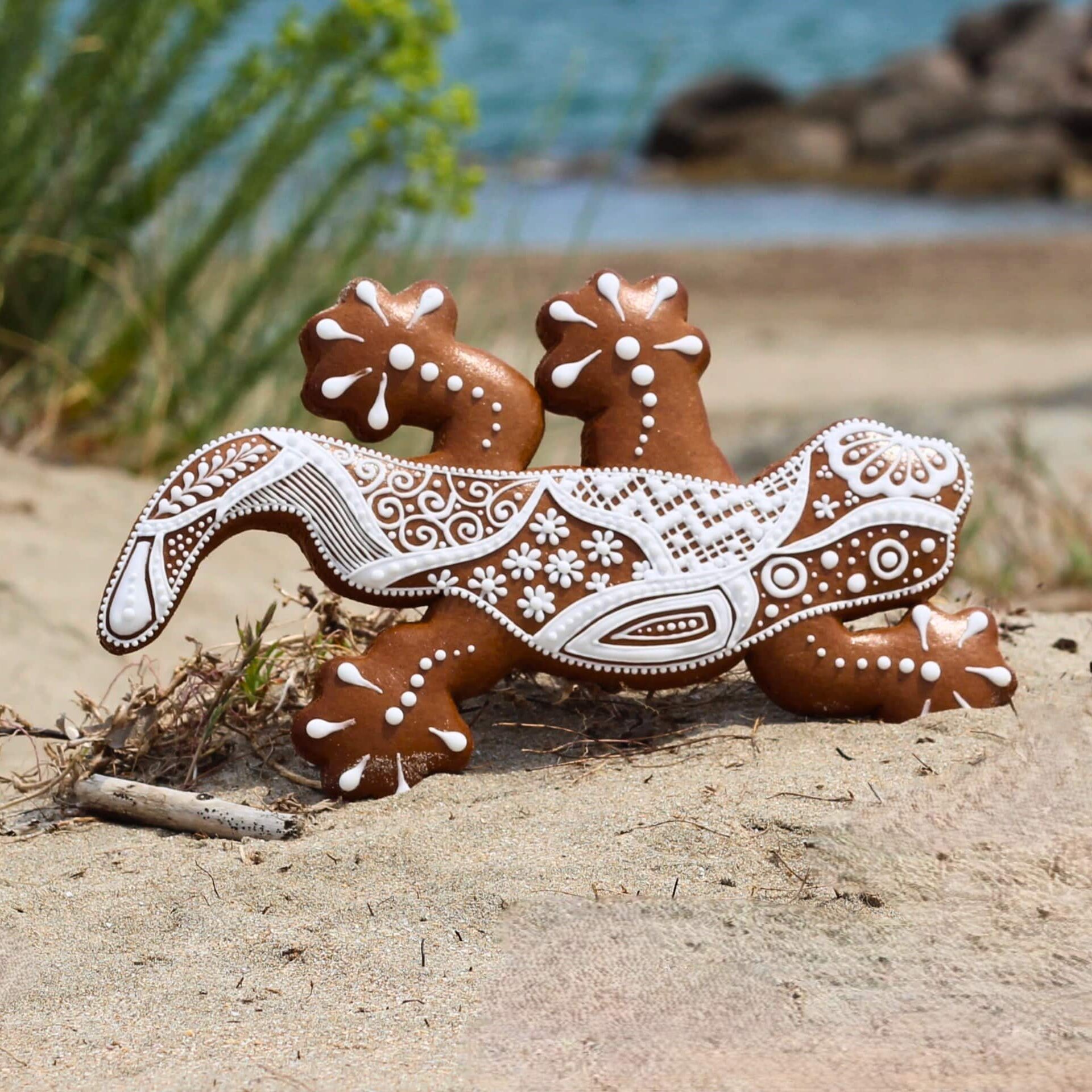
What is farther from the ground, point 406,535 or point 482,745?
point 406,535

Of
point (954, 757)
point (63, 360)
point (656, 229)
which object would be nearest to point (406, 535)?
point (954, 757)

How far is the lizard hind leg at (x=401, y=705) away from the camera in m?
2.57

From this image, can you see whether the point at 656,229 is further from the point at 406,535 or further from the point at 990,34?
the point at 406,535

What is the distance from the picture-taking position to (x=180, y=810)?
8.45 ft

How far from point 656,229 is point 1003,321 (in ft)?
19.3

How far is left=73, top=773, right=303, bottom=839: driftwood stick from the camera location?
2498 mm

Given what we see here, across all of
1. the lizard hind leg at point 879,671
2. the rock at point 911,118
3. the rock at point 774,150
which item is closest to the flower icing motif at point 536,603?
the lizard hind leg at point 879,671

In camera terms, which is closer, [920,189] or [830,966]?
[830,966]

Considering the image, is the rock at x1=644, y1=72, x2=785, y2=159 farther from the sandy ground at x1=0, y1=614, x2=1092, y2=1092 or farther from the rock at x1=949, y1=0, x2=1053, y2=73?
the sandy ground at x1=0, y1=614, x2=1092, y2=1092

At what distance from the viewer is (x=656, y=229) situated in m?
16.8

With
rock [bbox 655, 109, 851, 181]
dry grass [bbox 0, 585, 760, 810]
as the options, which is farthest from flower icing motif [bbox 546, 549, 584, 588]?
rock [bbox 655, 109, 851, 181]

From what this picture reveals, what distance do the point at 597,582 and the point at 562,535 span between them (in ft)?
0.35

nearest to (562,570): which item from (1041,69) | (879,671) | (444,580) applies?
(444,580)

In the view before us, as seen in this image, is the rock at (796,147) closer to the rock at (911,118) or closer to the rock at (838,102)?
the rock at (838,102)
